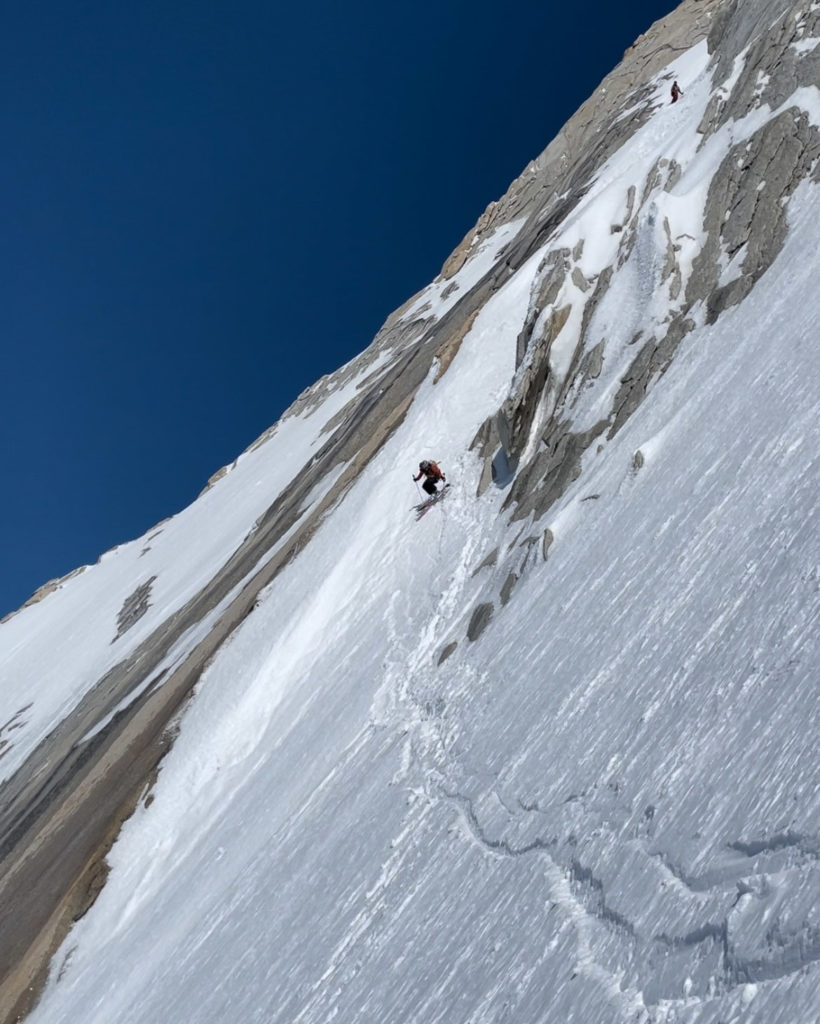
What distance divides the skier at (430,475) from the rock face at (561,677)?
0.94m

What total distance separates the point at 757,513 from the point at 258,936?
28.0 feet

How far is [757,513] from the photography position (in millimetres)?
11312

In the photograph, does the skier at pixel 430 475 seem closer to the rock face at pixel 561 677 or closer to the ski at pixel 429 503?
the ski at pixel 429 503

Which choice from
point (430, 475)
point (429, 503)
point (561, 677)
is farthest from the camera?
point (429, 503)

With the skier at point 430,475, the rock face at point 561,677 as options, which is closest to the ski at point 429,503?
the skier at point 430,475

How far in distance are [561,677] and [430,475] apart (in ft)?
39.5

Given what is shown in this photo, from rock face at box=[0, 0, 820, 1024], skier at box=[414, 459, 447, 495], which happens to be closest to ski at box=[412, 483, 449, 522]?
skier at box=[414, 459, 447, 495]

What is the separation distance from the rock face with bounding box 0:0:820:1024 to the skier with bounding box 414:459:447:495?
94 centimetres

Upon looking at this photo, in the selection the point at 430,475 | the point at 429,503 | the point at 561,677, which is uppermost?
the point at 430,475

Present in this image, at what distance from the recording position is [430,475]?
23922mm

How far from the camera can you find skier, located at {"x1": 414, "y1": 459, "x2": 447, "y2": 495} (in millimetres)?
23594

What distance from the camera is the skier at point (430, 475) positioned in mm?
23594

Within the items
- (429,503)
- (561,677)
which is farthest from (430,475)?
(561,677)

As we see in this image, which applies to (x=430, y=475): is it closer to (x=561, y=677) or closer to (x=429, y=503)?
(x=429, y=503)
